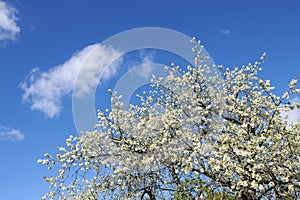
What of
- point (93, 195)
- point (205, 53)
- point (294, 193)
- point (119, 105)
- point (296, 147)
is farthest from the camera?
point (205, 53)

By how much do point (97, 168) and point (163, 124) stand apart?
7.57 ft

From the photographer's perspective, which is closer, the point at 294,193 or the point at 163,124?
the point at 294,193

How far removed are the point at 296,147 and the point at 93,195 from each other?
571cm

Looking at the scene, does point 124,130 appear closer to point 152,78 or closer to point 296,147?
point 152,78

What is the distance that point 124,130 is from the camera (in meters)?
10.5

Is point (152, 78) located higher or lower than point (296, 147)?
higher

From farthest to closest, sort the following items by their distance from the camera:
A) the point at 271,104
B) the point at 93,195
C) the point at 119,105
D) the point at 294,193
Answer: the point at 119,105, the point at 93,195, the point at 271,104, the point at 294,193

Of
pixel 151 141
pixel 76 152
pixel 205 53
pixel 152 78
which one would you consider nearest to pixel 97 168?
pixel 76 152

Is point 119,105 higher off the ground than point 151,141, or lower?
higher

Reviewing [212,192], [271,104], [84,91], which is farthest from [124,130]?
[271,104]

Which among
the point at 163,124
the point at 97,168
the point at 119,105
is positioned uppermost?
the point at 119,105

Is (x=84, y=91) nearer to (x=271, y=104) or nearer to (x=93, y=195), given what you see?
(x=93, y=195)

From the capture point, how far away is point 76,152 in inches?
394

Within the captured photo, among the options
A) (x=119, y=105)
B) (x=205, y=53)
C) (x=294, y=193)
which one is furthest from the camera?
(x=205, y=53)
